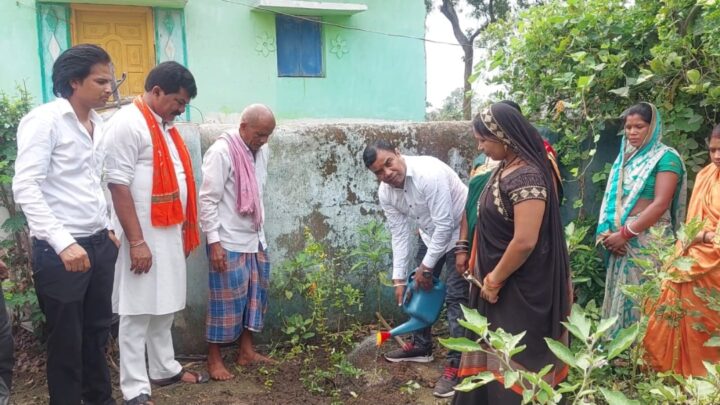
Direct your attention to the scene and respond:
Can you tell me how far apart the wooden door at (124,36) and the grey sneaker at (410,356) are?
6.02 meters

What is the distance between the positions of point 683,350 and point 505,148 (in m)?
1.72

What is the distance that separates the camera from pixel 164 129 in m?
3.08

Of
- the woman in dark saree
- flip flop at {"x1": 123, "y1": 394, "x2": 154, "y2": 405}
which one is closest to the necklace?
the woman in dark saree

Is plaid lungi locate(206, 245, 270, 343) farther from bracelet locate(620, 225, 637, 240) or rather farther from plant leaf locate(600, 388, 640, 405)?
plant leaf locate(600, 388, 640, 405)

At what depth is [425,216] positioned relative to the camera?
358 cm

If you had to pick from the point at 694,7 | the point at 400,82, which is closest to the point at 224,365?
the point at 694,7

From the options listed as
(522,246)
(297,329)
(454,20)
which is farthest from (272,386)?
(454,20)

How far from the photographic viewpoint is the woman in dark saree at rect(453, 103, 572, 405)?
233 cm

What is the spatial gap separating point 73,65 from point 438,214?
6.73 feet

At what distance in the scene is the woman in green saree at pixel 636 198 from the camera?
333 cm

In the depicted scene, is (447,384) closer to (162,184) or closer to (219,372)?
(219,372)

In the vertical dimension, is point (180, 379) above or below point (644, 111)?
below

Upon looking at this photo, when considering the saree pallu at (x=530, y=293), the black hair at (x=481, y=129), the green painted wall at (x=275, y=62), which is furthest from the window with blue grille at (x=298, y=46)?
the saree pallu at (x=530, y=293)

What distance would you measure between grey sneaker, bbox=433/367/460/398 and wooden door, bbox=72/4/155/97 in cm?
646
